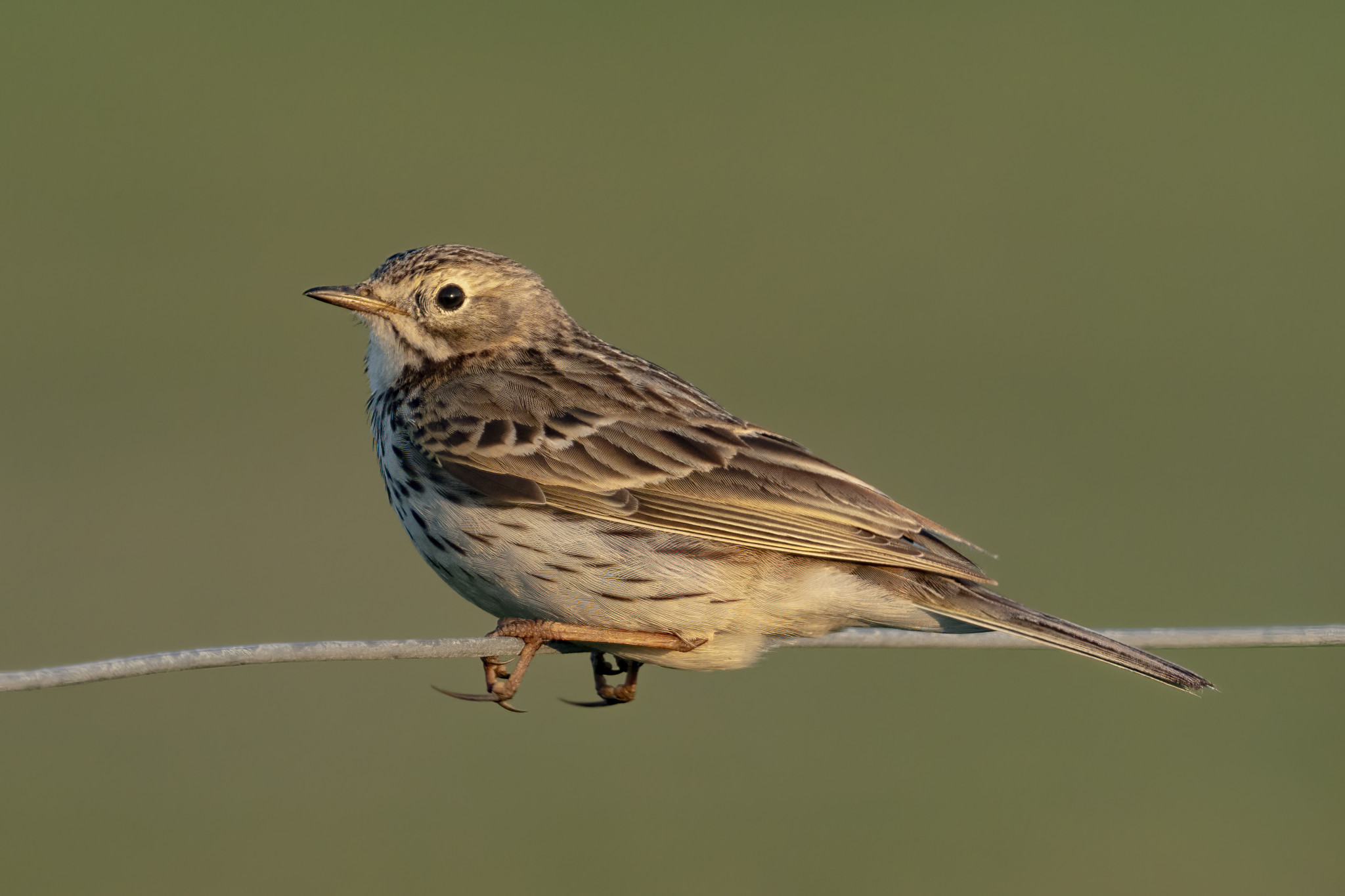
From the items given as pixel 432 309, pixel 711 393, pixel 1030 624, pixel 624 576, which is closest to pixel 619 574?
pixel 624 576

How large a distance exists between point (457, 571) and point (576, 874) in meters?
4.73

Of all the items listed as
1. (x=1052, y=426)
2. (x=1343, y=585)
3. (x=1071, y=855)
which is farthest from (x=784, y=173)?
(x=1071, y=855)

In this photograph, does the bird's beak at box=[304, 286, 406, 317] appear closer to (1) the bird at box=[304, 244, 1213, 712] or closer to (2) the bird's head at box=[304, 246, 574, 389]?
(2) the bird's head at box=[304, 246, 574, 389]

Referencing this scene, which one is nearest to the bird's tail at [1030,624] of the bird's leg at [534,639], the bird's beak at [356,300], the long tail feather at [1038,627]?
the long tail feather at [1038,627]

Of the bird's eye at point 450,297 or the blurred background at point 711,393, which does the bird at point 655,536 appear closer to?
the bird's eye at point 450,297

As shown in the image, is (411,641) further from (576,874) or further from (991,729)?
(991,729)

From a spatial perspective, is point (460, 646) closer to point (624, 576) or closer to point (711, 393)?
point (624, 576)

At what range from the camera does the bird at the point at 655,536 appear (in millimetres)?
6113

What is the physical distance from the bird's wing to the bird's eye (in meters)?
0.56

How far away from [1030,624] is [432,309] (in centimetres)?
298

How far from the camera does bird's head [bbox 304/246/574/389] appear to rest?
7.21 meters

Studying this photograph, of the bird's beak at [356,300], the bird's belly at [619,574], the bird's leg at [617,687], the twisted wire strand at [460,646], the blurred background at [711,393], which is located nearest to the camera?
the twisted wire strand at [460,646]

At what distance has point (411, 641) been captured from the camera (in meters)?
4.97

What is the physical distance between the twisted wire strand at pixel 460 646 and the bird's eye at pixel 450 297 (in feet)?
5.59
